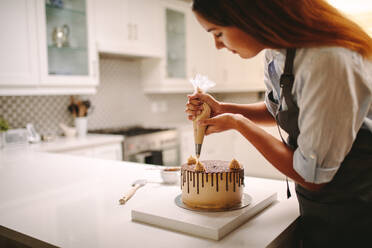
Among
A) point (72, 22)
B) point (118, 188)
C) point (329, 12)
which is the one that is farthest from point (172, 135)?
point (329, 12)

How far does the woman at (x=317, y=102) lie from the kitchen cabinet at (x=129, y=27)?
7.81 feet

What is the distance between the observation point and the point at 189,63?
4.05 metres

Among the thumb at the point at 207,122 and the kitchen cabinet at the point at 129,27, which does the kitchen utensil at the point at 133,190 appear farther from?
the kitchen cabinet at the point at 129,27

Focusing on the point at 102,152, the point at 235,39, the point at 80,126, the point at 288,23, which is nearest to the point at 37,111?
the point at 80,126

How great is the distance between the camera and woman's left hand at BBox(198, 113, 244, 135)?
967mm

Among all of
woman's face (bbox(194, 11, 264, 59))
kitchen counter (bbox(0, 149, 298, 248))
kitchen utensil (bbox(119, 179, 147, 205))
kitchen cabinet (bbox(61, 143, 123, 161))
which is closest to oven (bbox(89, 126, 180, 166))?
kitchen cabinet (bbox(61, 143, 123, 161))

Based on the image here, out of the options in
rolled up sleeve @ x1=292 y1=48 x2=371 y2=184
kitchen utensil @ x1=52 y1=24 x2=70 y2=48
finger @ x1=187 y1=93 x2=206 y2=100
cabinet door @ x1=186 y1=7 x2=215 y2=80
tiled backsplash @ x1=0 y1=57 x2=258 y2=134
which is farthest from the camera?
cabinet door @ x1=186 y1=7 x2=215 y2=80

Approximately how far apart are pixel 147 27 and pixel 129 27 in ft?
0.84

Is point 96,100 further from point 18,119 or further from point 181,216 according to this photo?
point 181,216

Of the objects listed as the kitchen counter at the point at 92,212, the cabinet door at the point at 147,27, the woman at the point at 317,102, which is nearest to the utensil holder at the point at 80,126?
the cabinet door at the point at 147,27

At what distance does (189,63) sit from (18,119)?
1991 mm

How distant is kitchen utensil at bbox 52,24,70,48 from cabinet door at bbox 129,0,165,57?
2.14ft

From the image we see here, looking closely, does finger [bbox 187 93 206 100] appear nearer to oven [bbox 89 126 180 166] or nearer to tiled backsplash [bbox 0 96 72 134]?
oven [bbox 89 126 180 166]

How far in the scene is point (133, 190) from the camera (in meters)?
1.23
